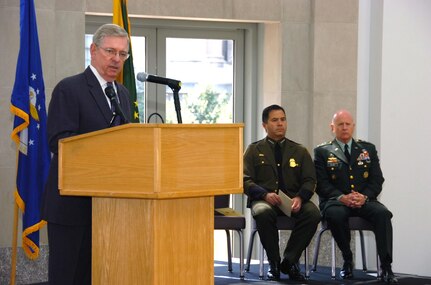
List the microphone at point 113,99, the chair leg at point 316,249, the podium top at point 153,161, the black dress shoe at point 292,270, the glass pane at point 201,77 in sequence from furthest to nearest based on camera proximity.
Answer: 1. the glass pane at point 201,77
2. the chair leg at point 316,249
3. the black dress shoe at point 292,270
4. the microphone at point 113,99
5. the podium top at point 153,161

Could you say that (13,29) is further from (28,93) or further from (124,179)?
(124,179)

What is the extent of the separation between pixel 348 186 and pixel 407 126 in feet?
3.63

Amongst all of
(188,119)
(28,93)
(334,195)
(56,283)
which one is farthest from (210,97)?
(56,283)

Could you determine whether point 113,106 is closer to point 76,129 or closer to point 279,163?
point 76,129

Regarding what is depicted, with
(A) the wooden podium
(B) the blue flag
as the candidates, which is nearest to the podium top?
(A) the wooden podium

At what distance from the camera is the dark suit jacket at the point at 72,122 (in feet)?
11.2

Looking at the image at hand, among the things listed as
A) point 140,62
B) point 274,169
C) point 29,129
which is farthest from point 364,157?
point 29,129

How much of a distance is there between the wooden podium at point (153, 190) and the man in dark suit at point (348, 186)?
152 inches

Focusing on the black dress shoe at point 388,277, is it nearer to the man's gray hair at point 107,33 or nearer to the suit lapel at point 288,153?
the suit lapel at point 288,153

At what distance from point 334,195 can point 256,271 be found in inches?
37.9

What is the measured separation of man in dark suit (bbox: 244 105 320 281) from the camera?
6.81 m

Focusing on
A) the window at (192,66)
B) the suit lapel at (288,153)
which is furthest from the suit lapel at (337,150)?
the window at (192,66)

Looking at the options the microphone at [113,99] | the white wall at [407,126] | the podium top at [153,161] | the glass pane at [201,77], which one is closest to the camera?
the podium top at [153,161]

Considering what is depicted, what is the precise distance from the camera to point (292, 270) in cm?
680
